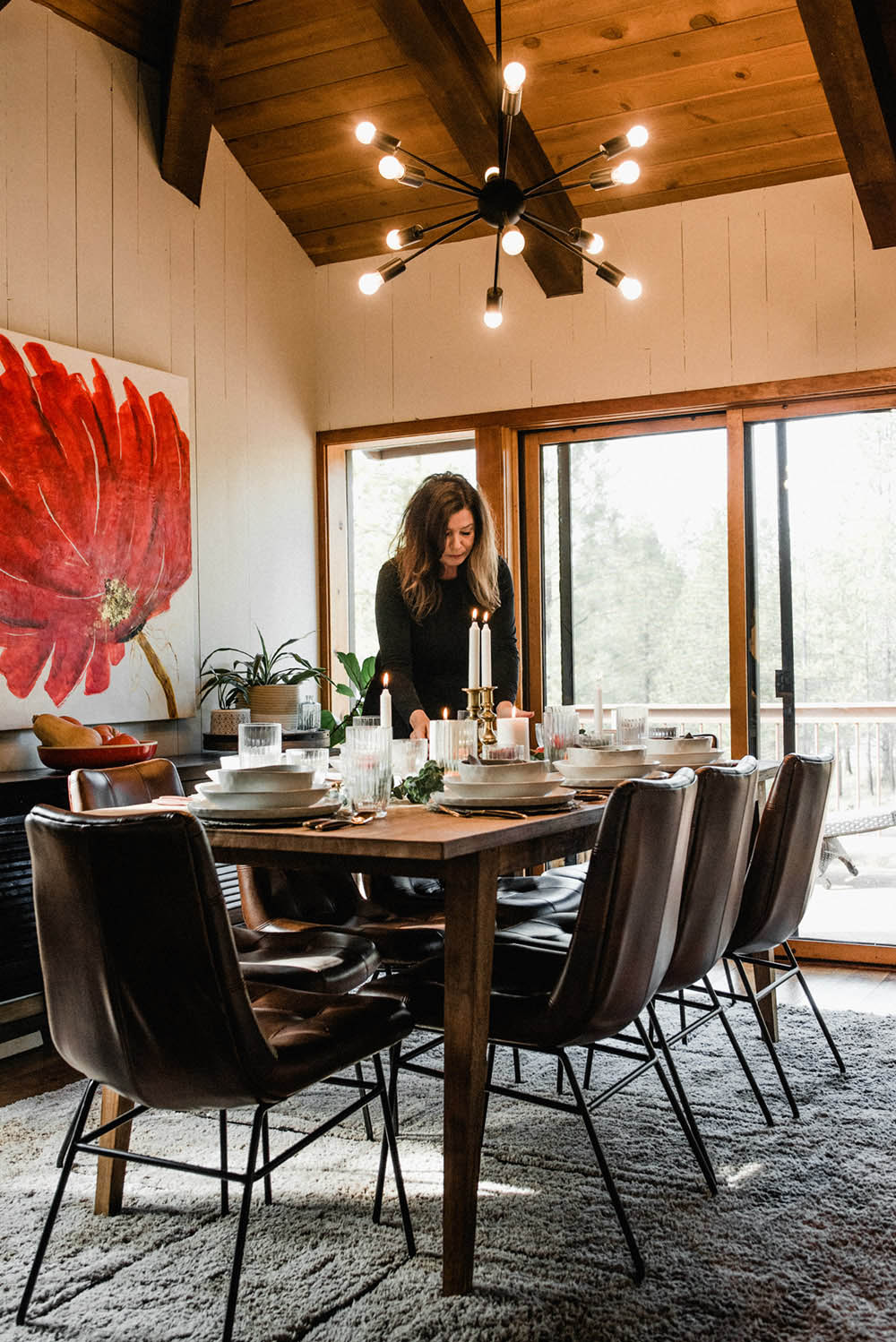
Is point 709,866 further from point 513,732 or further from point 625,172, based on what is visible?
point 625,172

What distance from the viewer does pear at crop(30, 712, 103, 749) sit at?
3631 mm

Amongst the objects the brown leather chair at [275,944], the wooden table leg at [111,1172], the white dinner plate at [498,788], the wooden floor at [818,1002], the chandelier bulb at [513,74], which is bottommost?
the wooden floor at [818,1002]

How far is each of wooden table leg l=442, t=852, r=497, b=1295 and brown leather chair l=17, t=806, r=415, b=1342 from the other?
0.26 metres

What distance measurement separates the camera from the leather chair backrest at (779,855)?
2.79m

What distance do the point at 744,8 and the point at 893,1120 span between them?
3386 mm

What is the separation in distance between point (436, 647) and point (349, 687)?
1.69 metres

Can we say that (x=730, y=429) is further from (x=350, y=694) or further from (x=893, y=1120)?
(x=893, y=1120)

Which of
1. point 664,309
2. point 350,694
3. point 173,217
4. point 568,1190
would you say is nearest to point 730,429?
point 664,309

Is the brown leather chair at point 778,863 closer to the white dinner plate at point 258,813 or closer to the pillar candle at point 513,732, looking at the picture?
the pillar candle at point 513,732

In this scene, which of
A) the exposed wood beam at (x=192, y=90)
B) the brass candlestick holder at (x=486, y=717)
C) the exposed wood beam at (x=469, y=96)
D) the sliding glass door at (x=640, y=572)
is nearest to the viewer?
the brass candlestick holder at (x=486, y=717)

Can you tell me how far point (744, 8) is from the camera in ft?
12.9

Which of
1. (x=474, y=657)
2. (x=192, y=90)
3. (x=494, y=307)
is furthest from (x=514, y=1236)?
(x=192, y=90)

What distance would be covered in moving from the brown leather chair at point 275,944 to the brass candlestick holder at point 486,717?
0.50m

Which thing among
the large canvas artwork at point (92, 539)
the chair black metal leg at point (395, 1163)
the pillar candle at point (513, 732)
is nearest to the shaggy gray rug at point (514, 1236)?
the chair black metal leg at point (395, 1163)
